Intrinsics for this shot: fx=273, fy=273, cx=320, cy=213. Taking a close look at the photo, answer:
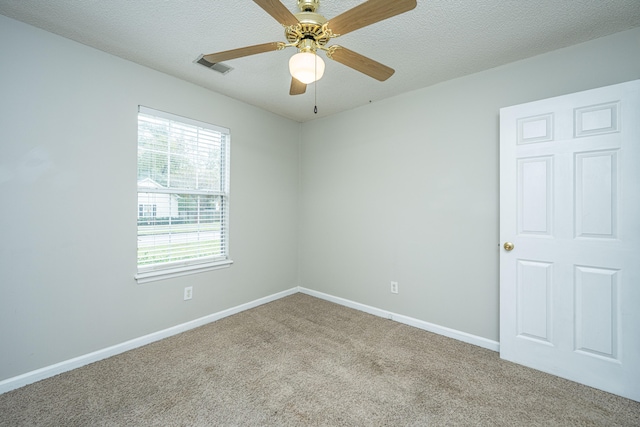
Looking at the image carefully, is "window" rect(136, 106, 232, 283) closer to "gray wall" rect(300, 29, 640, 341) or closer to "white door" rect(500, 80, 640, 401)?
"gray wall" rect(300, 29, 640, 341)

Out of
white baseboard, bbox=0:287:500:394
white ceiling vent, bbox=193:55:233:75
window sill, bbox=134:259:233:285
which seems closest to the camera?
white baseboard, bbox=0:287:500:394

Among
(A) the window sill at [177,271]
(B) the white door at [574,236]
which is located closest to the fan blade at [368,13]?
(B) the white door at [574,236]

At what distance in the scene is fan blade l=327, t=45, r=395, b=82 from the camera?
151 cm

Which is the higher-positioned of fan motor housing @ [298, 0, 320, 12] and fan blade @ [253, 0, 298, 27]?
fan motor housing @ [298, 0, 320, 12]

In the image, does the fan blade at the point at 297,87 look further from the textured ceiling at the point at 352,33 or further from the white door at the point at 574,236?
the white door at the point at 574,236

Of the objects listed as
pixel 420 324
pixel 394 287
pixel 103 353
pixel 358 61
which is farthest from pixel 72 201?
pixel 420 324

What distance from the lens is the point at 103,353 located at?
7.32ft

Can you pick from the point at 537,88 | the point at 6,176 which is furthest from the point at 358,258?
the point at 6,176

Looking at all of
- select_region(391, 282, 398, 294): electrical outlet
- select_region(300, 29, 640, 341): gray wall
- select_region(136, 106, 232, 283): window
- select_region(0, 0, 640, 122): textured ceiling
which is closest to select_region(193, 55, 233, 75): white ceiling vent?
select_region(0, 0, 640, 122): textured ceiling

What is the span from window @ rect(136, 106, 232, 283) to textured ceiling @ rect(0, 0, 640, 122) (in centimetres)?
58

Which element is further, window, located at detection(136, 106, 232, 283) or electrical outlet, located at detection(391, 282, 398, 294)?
electrical outlet, located at detection(391, 282, 398, 294)

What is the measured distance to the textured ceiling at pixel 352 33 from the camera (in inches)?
67.1

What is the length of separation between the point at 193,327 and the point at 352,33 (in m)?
3.02

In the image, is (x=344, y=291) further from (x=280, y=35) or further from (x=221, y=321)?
(x=280, y=35)
